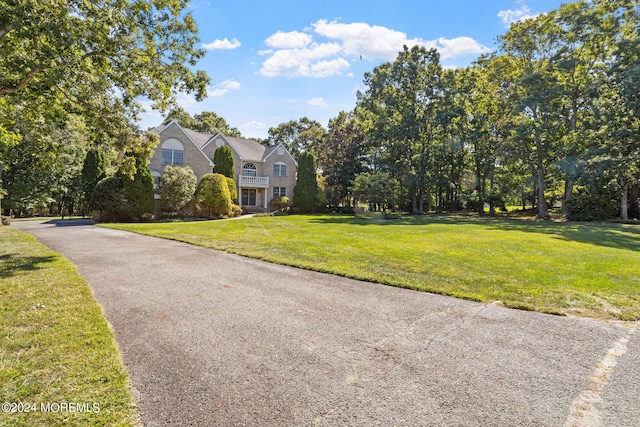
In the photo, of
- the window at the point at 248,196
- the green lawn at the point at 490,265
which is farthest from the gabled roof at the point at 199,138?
the green lawn at the point at 490,265

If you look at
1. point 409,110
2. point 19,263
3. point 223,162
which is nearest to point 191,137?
point 223,162

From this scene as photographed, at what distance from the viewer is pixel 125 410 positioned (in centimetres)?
233

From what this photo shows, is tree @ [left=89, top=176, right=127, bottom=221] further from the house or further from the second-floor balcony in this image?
the second-floor balcony

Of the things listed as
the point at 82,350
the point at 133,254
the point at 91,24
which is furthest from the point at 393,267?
the point at 91,24

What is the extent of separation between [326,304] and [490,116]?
105ft

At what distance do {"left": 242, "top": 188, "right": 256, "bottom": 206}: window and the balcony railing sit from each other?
5.14 ft

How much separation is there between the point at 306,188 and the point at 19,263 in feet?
84.2

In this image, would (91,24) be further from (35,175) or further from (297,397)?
(35,175)

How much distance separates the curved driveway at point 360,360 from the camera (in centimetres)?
236

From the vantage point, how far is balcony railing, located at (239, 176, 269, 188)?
106 ft

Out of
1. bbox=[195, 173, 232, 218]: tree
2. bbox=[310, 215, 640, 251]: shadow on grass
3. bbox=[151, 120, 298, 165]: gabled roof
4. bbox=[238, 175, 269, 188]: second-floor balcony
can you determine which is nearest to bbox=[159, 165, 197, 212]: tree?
bbox=[195, 173, 232, 218]: tree

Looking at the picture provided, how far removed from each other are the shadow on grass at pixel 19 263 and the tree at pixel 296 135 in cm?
4550

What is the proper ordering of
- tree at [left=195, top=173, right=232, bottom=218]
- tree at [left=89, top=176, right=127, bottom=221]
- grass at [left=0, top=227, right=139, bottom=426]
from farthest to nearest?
tree at [left=195, top=173, right=232, bottom=218], tree at [left=89, top=176, right=127, bottom=221], grass at [left=0, top=227, right=139, bottom=426]

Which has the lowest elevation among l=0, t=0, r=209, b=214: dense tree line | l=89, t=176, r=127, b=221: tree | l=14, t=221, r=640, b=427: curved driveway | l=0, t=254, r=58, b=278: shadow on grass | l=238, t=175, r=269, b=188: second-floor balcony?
l=14, t=221, r=640, b=427: curved driveway
